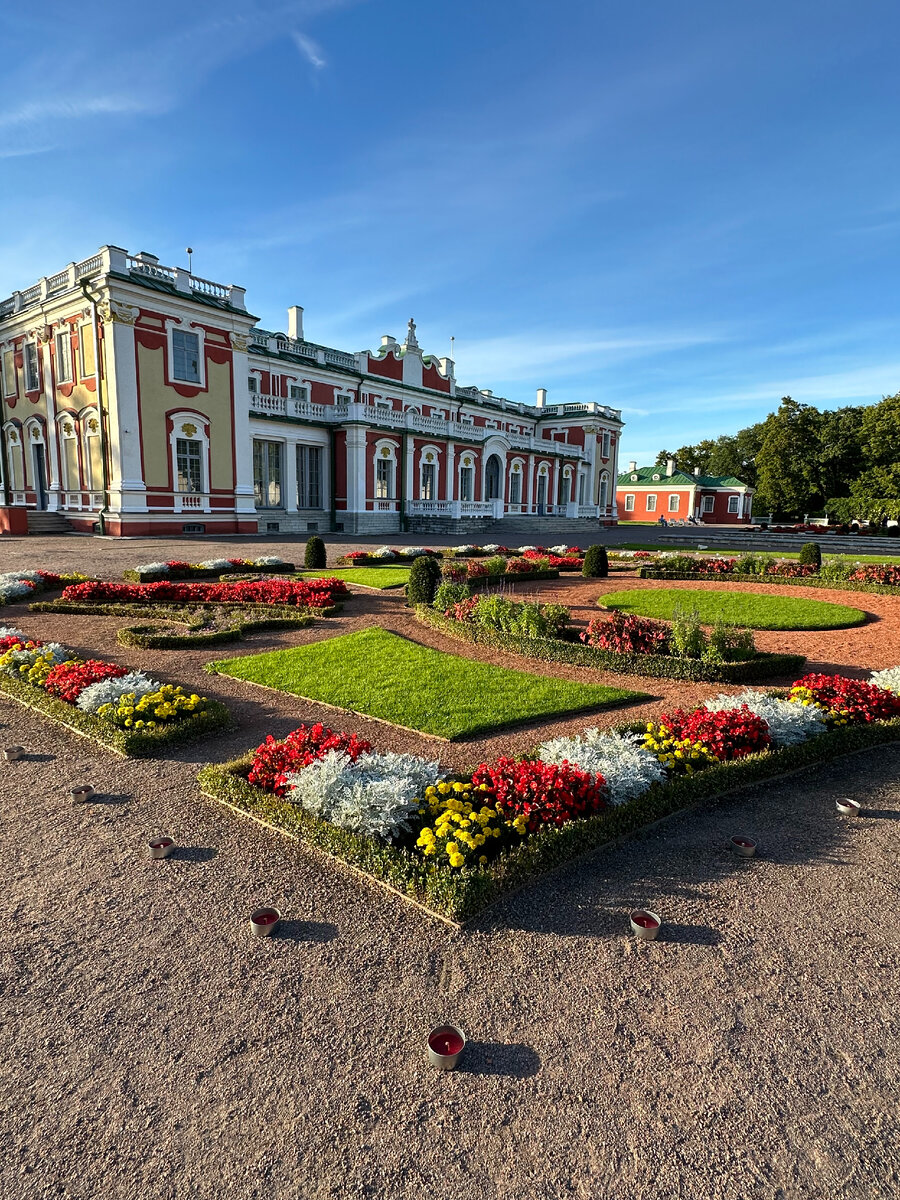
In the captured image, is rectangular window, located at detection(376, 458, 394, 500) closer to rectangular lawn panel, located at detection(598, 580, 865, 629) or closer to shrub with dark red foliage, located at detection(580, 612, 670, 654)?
rectangular lawn panel, located at detection(598, 580, 865, 629)

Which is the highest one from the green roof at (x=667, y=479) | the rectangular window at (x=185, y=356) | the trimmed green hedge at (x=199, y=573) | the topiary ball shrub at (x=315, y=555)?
the rectangular window at (x=185, y=356)

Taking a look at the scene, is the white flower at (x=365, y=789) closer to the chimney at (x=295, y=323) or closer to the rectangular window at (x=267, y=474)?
the rectangular window at (x=267, y=474)

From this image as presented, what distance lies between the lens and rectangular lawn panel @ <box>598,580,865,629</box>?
38.2 ft

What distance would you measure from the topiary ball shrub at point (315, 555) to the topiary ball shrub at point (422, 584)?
19.3 ft

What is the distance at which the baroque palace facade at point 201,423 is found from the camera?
24.6 meters

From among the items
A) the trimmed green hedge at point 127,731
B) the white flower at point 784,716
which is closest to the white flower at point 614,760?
the white flower at point 784,716

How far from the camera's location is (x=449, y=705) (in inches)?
266

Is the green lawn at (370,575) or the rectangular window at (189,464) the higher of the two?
the rectangular window at (189,464)

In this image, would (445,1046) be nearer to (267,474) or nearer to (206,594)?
(206,594)

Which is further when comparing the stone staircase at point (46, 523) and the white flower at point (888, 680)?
the stone staircase at point (46, 523)

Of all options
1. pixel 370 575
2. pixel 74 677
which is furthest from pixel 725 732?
pixel 370 575

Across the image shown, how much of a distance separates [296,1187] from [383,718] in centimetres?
437

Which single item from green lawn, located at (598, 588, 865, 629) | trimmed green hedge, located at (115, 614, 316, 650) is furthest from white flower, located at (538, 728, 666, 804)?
green lawn, located at (598, 588, 865, 629)

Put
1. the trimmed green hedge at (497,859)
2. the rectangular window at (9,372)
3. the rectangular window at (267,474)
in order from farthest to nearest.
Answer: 1. the rectangular window at (267,474)
2. the rectangular window at (9,372)
3. the trimmed green hedge at (497,859)
